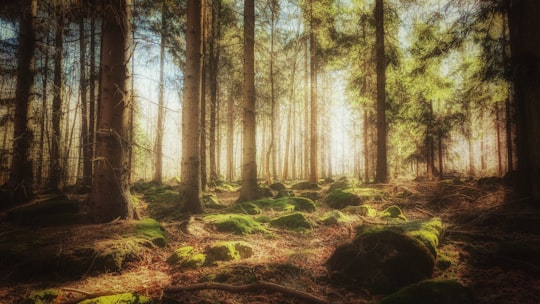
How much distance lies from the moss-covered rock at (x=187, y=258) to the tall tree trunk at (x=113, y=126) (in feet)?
6.48

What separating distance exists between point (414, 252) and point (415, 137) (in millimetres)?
15391

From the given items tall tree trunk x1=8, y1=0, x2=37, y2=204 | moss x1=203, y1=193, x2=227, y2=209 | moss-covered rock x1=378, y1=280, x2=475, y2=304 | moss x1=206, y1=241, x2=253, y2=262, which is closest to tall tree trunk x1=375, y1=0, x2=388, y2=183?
moss x1=203, y1=193, x2=227, y2=209

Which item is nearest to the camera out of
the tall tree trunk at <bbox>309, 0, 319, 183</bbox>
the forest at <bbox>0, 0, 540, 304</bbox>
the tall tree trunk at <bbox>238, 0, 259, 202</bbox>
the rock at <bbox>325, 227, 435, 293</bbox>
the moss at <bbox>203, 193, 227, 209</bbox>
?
the forest at <bbox>0, 0, 540, 304</bbox>

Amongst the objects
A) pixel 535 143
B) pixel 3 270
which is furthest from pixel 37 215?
pixel 535 143

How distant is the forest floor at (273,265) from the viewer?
336cm

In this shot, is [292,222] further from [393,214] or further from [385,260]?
[385,260]

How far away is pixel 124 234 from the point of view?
16.3 feet

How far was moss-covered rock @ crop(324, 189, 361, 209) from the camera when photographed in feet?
33.2

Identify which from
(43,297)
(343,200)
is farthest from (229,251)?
(343,200)

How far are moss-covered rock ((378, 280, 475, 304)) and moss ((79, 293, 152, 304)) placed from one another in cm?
272

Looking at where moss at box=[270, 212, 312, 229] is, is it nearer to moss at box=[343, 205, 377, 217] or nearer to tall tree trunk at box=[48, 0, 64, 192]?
moss at box=[343, 205, 377, 217]

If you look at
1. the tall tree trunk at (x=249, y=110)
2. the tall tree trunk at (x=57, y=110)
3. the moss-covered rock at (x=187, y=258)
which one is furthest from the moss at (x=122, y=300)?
the tall tree trunk at (x=249, y=110)

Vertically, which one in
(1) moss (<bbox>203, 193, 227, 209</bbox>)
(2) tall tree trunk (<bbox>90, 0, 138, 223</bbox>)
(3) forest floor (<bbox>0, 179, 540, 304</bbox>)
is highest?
(2) tall tree trunk (<bbox>90, 0, 138, 223</bbox>)

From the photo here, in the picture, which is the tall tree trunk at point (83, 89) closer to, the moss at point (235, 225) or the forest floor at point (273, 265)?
the forest floor at point (273, 265)
